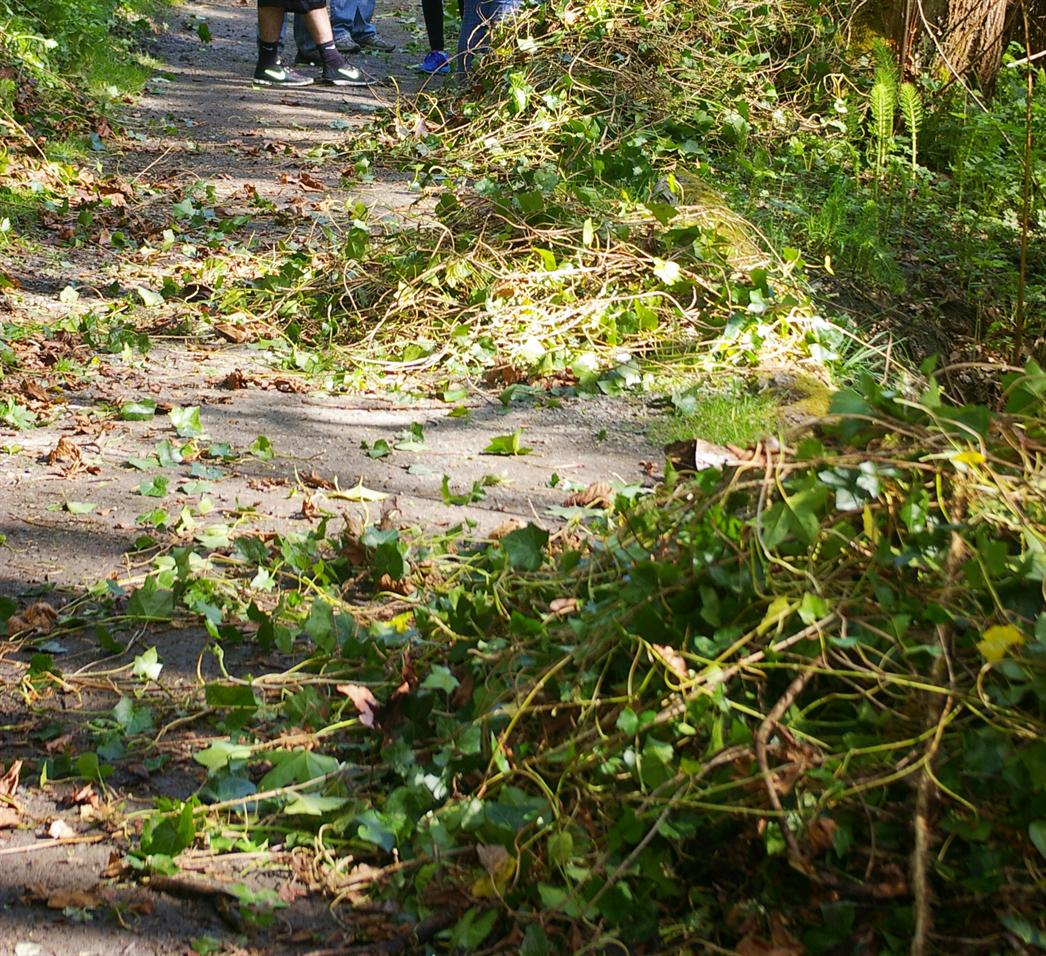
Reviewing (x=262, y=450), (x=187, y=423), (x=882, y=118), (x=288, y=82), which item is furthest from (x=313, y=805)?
(x=288, y=82)

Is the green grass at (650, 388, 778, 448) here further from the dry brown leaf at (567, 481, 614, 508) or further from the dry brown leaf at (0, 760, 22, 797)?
the dry brown leaf at (0, 760, 22, 797)

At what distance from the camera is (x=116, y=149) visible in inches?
314

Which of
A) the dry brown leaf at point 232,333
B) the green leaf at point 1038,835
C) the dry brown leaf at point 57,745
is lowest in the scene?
the dry brown leaf at point 232,333

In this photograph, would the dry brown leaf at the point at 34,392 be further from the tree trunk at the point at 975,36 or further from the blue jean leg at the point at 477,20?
the tree trunk at the point at 975,36

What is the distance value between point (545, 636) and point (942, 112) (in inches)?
248

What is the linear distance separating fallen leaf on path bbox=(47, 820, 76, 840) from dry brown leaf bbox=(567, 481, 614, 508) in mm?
1791

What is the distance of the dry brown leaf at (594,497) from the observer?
378 cm

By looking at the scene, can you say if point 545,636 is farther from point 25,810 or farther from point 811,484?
point 25,810

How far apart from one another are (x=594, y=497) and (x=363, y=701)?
1229 millimetres

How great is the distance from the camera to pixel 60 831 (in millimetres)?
2447

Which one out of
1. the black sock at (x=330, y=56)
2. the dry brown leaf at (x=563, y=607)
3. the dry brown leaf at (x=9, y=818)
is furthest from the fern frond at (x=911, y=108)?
the dry brown leaf at (x=9, y=818)

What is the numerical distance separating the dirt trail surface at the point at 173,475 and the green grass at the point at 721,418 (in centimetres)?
11

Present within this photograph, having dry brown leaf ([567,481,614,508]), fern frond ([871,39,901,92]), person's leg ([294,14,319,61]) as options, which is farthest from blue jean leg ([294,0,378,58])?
dry brown leaf ([567,481,614,508])

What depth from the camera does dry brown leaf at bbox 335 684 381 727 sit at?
2.76 m
